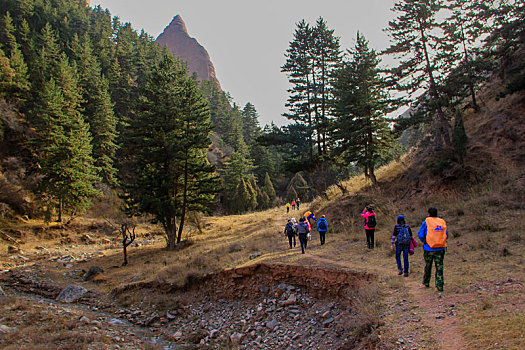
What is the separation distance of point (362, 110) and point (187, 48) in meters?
164

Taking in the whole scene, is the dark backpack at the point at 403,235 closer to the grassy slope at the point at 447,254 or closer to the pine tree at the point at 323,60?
the grassy slope at the point at 447,254

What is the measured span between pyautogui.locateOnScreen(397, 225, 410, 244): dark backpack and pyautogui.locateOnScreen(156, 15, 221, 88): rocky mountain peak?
14811 cm

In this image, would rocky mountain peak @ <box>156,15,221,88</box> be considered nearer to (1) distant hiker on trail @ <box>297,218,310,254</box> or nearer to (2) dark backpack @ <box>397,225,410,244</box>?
(1) distant hiker on trail @ <box>297,218,310,254</box>

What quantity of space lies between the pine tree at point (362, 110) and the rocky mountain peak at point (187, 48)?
132430mm

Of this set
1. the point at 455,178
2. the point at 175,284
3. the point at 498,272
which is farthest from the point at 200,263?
the point at 455,178

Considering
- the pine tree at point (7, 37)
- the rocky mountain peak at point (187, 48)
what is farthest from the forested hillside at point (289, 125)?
the rocky mountain peak at point (187, 48)

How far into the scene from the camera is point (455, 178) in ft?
57.1

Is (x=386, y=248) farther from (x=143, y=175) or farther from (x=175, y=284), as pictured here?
(x=143, y=175)

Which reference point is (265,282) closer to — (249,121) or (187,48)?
(249,121)

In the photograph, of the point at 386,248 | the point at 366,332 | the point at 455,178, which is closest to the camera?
the point at 366,332

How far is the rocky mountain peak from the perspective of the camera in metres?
154

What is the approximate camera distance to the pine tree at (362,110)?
2136 centimetres

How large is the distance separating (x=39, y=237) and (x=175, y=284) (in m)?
21.3

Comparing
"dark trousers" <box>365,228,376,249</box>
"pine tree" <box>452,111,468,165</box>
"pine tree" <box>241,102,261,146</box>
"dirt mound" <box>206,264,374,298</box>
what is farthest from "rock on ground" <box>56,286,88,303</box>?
"pine tree" <box>241,102,261,146</box>
